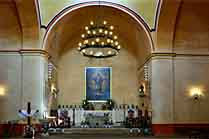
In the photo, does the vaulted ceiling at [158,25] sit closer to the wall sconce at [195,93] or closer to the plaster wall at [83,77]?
the wall sconce at [195,93]

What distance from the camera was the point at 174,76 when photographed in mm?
19469

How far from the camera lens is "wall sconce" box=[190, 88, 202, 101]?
19484 millimetres

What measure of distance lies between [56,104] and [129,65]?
5.27 meters

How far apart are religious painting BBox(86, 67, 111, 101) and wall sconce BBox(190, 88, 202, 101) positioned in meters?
6.61

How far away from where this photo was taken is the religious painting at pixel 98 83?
24594mm

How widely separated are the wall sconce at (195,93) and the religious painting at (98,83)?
661 centimetres

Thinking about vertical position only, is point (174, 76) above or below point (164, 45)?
below

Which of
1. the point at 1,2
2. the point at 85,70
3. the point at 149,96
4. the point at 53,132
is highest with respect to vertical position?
the point at 1,2

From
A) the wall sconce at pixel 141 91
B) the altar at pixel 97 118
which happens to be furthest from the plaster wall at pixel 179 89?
the altar at pixel 97 118

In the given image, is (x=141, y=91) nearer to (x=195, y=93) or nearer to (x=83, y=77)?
(x=195, y=93)

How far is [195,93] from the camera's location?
19.5 m

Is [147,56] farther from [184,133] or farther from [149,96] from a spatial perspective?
[184,133]

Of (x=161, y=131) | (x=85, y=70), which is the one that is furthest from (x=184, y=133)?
(x=85, y=70)

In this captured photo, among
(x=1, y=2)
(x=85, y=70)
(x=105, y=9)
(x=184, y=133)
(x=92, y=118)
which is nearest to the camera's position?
(x=1, y=2)
